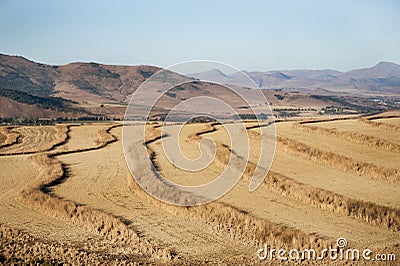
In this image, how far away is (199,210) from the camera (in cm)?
1708

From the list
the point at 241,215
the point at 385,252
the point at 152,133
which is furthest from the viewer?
the point at 152,133

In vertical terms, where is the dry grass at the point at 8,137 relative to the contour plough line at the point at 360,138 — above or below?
below

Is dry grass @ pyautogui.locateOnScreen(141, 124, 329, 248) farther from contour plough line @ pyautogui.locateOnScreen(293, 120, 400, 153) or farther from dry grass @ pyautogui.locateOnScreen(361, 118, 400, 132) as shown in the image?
dry grass @ pyautogui.locateOnScreen(361, 118, 400, 132)

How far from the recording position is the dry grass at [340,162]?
23344 millimetres

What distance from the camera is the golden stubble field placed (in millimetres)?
13375

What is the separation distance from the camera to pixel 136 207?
1842cm

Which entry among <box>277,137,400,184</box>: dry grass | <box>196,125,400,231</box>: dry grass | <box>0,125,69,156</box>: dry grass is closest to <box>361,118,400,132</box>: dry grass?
<box>277,137,400,184</box>: dry grass

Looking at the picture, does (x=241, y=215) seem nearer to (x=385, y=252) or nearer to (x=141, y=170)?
(x=385, y=252)

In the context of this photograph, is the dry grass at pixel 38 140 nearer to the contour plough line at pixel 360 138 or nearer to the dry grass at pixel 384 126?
the contour plough line at pixel 360 138

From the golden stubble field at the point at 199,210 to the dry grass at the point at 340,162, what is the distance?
7cm

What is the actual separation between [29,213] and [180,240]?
684 centimetres

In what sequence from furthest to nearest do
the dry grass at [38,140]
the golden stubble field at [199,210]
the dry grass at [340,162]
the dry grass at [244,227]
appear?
the dry grass at [38,140], the dry grass at [340,162], the dry grass at [244,227], the golden stubble field at [199,210]

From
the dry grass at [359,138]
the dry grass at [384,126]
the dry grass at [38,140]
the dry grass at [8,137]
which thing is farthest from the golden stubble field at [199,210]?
the dry grass at [8,137]

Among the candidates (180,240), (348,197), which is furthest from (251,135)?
(180,240)
